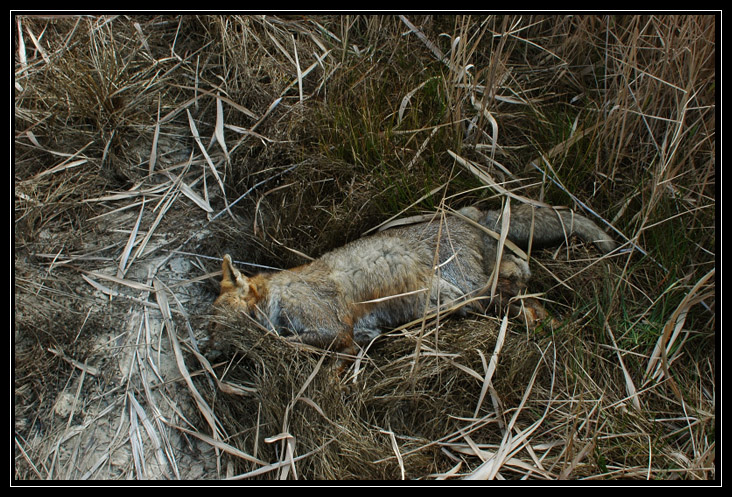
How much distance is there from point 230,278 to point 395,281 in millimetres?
924

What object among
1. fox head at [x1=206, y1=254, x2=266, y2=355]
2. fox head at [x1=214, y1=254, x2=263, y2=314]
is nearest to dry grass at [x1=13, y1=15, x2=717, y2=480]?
fox head at [x1=206, y1=254, x2=266, y2=355]

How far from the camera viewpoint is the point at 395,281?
3.00 metres

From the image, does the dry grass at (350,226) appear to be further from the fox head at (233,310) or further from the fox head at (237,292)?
the fox head at (237,292)

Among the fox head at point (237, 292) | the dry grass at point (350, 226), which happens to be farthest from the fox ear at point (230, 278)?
the dry grass at point (350, 226)

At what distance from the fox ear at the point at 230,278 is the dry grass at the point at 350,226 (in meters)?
0.24

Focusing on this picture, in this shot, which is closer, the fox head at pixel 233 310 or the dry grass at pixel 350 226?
the dry grass at pixel 350 226

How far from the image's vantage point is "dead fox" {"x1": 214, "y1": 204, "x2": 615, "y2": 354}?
2.94 meters

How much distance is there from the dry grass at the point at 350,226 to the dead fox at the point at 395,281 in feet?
0.40

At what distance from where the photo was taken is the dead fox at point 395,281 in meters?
2.94

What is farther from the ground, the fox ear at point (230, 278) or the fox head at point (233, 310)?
the fox ear at point (230, 278)

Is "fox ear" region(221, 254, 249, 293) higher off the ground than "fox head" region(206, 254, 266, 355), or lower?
higher

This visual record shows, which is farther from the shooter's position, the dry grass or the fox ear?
the fox ear

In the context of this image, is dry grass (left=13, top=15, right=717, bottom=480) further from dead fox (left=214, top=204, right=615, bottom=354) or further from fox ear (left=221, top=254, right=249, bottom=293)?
fox ear (left=221, top=254, right=249, bottom=293)
